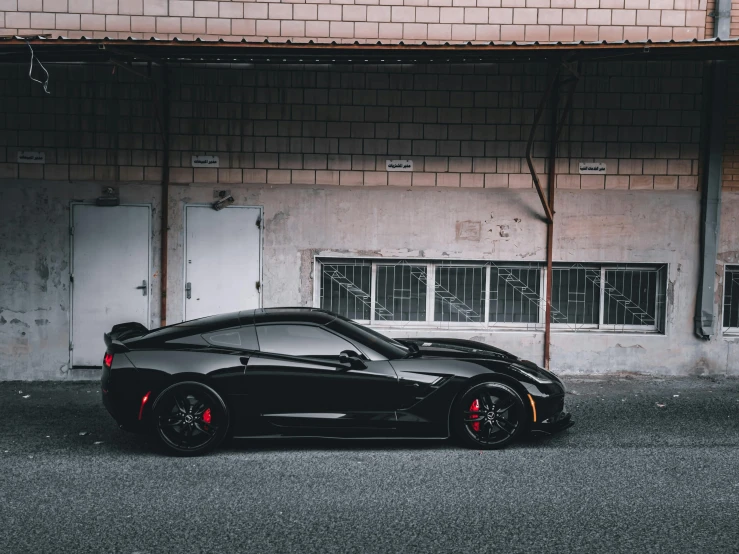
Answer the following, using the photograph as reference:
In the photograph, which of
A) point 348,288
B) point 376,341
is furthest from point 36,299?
point 376,341

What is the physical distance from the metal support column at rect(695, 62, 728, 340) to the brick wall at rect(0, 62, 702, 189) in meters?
0.24

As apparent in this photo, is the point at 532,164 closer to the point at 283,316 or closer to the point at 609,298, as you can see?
the point at 609,298

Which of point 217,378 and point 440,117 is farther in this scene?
point 440,117

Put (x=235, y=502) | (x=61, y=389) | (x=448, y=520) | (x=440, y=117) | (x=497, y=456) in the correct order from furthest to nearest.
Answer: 1. (x=440, y=117)
2. (x=61, y=389)
3. (x=497, y=456)
4. (x=235, y=502)
5. (x=448, y=520)

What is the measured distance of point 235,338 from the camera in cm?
641

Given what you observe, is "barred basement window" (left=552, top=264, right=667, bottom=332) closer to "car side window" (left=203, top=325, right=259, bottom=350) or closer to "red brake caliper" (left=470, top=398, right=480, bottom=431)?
"red brake caliper" (left=470, top=398, right=480, bottom=431)

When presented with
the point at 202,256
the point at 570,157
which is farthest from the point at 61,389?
the point at 570,157

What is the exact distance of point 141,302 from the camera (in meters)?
9.55

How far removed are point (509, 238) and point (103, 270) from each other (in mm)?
5520

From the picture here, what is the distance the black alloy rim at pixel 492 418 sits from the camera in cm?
632

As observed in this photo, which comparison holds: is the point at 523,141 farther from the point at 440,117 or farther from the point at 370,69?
the point at 370,69

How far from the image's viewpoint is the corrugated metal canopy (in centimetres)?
744

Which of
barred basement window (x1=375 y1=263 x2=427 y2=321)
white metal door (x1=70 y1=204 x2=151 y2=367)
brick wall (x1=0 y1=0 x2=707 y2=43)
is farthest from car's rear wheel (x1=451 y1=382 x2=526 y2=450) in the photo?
brick wall (x1=0 y1=0 x2=707 y2=43)

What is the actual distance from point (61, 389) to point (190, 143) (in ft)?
11.9
